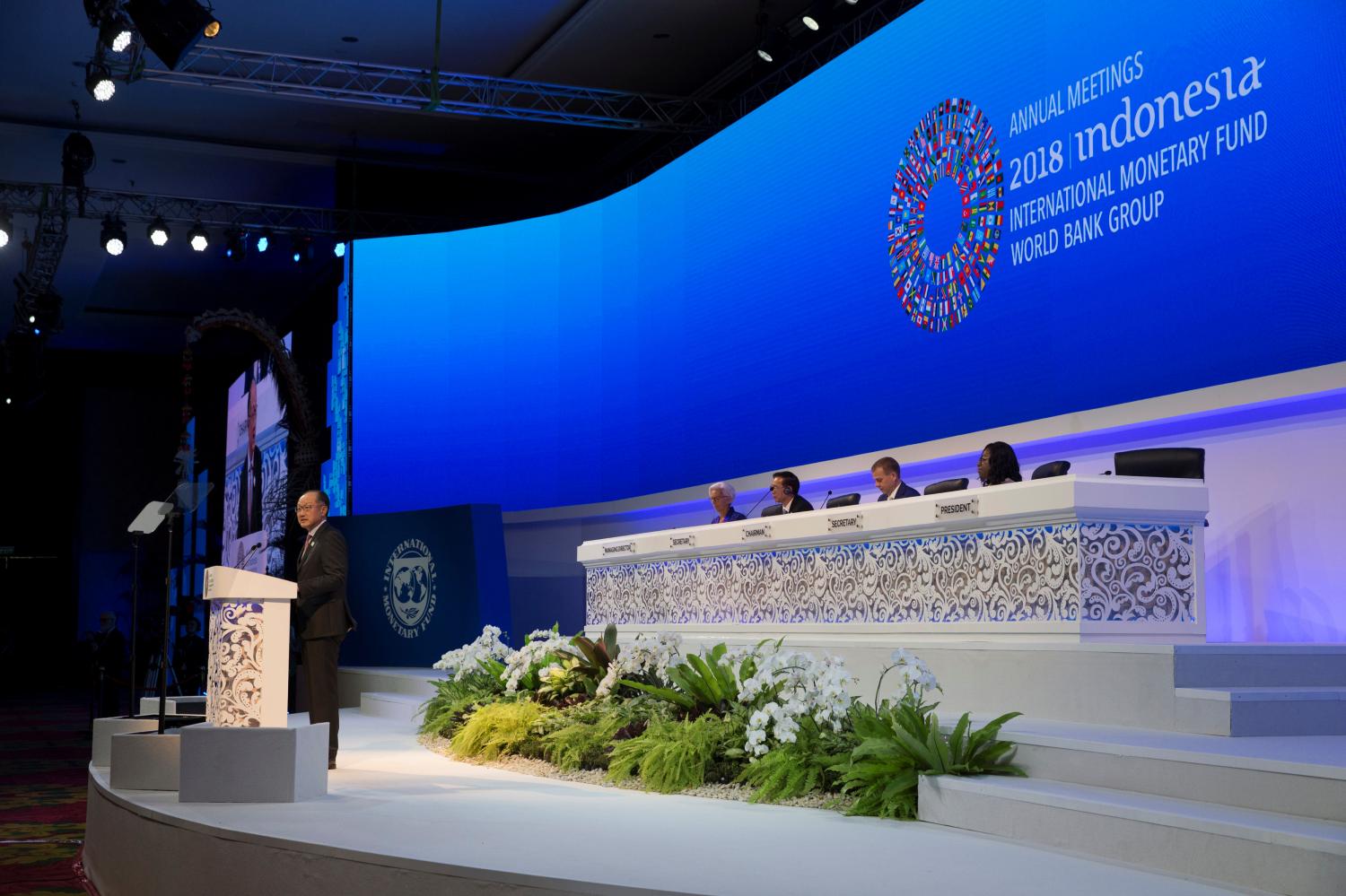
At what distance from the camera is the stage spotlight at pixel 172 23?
8.71m

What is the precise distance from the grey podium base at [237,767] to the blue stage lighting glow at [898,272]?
16.2ft

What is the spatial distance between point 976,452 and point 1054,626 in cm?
365

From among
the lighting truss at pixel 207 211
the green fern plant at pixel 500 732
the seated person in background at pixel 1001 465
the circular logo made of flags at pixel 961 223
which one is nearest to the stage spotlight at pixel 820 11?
the circular logo made of flags at pixel 961 223

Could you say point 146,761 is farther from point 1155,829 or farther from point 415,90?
point 415,90

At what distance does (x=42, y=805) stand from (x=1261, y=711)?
6.47 metres

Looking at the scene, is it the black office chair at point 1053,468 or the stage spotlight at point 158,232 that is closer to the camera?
the black office chair at point 1053,468

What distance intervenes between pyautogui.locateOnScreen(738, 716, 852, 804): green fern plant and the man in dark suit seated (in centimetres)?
299

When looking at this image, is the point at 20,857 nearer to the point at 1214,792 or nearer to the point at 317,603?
the point at 317,603

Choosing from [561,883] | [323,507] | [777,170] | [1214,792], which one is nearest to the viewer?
[561,883]

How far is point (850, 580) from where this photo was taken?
258 inches

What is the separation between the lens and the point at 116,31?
9500 mm

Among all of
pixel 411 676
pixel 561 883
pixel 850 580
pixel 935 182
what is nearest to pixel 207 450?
pixel 411 676

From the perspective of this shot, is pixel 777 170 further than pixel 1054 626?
Yes

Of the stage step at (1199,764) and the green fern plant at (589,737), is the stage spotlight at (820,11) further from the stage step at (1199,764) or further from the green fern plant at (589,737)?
the stage step at (1199,764)
